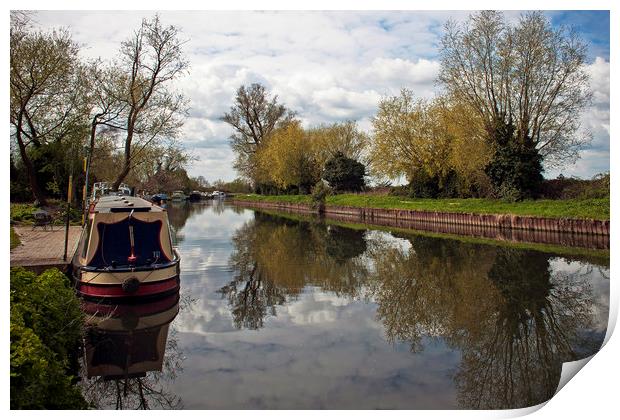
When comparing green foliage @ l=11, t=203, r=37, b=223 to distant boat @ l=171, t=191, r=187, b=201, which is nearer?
green foliage @ l=11, t=203, r=37, b=223

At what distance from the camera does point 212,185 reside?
96.9 metres

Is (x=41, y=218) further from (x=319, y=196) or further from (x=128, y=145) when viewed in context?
(x=319, y=196)

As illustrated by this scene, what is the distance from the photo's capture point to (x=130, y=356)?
25.9 ft

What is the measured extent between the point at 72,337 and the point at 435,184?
3047cm

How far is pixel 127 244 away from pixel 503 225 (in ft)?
62.6

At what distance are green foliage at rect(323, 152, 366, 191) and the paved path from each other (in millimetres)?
30510

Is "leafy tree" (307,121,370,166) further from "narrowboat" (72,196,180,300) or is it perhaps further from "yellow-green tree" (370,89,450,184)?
"narrowboat" (72,196,180,300)

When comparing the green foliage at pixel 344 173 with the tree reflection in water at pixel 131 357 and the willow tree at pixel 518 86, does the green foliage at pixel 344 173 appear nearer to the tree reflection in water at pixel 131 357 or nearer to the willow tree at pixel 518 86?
the willow tree at pixel 518 86

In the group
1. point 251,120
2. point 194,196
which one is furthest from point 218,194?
point 251,120

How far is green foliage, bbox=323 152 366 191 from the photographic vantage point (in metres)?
46.7

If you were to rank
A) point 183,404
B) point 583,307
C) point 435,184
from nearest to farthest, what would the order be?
point 183,404 < point 583,307 < point 435,184

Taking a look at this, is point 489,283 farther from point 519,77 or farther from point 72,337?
point 519,77

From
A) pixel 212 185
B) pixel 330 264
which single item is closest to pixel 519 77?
pixel 330 264

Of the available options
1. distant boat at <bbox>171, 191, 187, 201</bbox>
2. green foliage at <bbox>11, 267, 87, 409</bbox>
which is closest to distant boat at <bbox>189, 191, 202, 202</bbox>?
distant boat at <bbox>171, 191, 187, 201</bbox>
